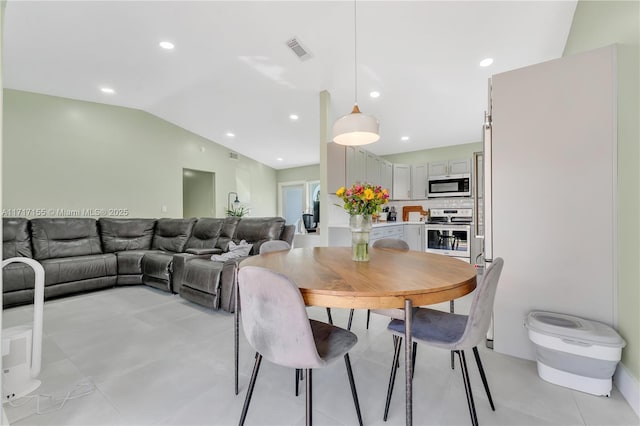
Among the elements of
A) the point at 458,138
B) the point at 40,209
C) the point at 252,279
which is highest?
the point at 458,138

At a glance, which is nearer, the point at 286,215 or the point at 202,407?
the point at 202,407

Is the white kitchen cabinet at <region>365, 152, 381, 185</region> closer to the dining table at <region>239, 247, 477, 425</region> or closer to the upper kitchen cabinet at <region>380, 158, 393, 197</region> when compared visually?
the upper kitchen cabinet at <region>380, 158, 393, 197</region>

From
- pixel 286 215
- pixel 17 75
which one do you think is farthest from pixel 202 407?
pixel 286 215

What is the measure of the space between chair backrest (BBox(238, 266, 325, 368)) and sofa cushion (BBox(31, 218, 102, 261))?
3.98m

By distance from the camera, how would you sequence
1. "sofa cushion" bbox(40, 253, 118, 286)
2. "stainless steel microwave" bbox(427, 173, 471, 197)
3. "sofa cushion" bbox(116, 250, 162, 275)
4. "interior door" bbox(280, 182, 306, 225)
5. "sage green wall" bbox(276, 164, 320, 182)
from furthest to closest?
"interior door" bbox(280, 182, 306, 225)
"sage green wall" bbox(276, 164, 320, 182)
"stainless steel microwave" bbox(427, 173, 471, 197)
"sofa cushion" bbox(116, 250, 162, 275)
"sofa cushion" bbox(40, 253, 118, 286)

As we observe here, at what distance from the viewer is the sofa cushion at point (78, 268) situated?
126 inches

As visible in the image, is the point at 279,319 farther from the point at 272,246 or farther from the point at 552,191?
the point at 552,191

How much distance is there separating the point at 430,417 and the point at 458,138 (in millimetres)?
4897

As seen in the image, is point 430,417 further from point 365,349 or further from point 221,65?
point 221,65

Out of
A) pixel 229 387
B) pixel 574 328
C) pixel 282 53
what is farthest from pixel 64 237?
pixel 574 328

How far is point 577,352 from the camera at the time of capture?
1.54m

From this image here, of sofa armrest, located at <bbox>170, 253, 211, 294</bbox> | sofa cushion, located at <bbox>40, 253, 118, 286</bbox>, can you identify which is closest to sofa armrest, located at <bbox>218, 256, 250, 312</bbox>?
sofa armrest, located at <bbox>170, 253, 211, 294</bbox>

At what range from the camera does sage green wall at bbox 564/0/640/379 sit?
4.85ft

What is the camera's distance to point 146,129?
5172 mm
